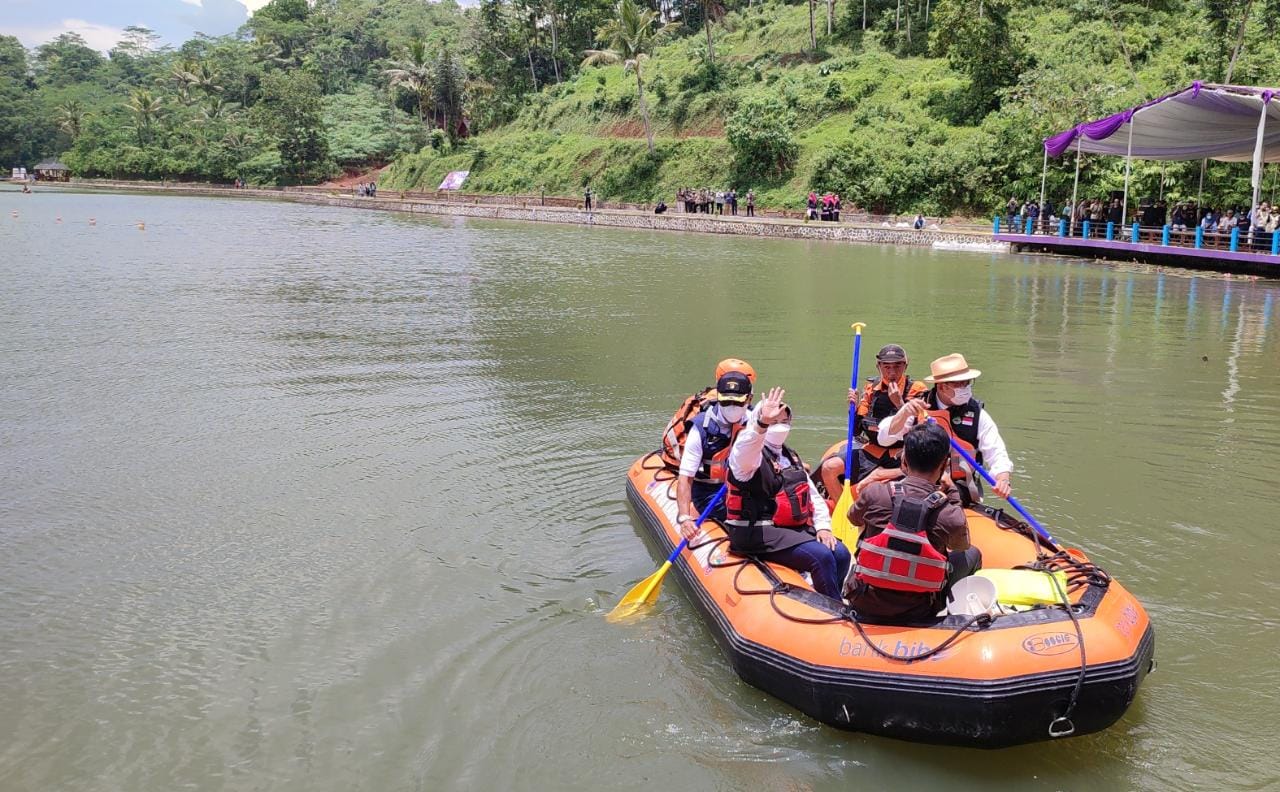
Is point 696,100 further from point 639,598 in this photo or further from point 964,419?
point 639,598

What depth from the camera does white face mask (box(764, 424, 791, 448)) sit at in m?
4.91

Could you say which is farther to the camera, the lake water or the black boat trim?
the lake water

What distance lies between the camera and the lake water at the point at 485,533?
14.8ft

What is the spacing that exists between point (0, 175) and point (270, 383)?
9029cm

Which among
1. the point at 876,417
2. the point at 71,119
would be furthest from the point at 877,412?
the point at 71,119

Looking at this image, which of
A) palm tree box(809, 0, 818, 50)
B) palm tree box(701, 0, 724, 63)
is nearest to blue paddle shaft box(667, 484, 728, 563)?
palm tree box(809, 0, 818, 50)

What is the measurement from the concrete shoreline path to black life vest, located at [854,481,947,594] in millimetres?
26207

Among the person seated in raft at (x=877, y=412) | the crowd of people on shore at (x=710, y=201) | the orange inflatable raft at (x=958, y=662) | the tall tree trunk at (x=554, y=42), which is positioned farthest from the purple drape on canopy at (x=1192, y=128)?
the tall tree trunk at (x=554, y=42)

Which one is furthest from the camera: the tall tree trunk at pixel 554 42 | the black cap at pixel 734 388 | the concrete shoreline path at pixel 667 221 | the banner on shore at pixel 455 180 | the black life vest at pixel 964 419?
the tall tree trunk at pixel 554 42

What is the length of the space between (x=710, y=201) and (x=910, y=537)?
120ft

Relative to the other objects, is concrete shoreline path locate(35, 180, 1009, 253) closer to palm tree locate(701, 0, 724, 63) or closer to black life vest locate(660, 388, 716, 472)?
palm tree locate(701, 0, 724, 63)

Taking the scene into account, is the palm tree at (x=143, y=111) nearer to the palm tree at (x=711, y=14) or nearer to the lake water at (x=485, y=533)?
the palm tree at (x=711, y=14)

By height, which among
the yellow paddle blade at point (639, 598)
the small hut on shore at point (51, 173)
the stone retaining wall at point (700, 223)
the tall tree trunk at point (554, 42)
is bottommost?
the yellow paddle blade at point (639, 598)

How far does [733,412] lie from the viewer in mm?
5355
